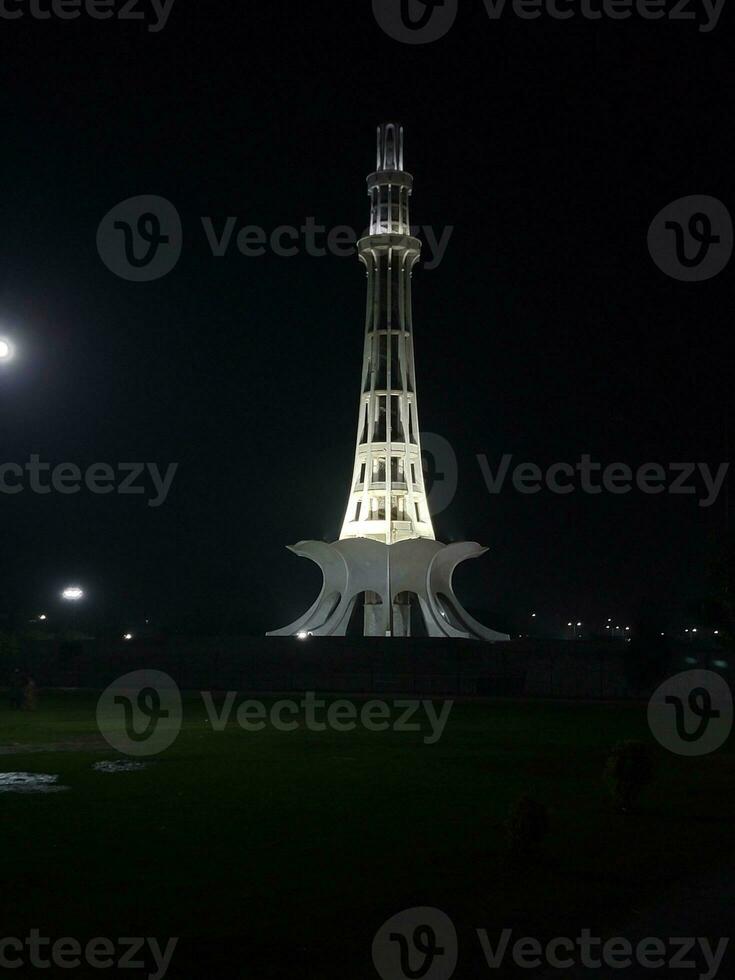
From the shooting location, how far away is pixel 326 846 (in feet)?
33.3

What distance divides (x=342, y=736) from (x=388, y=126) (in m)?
34.2

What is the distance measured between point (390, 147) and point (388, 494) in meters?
15.5

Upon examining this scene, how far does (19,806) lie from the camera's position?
12.1 metres

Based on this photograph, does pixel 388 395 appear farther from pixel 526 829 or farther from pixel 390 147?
pixel 526 829

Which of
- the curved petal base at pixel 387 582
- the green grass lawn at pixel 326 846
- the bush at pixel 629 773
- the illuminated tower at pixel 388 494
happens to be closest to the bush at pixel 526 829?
the green grass lawn at pixel 326 846

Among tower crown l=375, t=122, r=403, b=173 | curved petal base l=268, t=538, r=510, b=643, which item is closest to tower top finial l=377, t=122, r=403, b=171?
tower crown l=375, t=122, r=403, b=173

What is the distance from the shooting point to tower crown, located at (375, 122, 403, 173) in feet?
152

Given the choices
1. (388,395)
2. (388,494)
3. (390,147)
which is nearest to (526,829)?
(388,494)

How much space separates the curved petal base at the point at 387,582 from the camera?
144 ft

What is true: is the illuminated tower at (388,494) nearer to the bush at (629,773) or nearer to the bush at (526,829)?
the bush at (629,773)

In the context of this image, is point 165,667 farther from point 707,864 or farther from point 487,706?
point 707,864

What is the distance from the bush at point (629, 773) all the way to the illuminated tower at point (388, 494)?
31188mm

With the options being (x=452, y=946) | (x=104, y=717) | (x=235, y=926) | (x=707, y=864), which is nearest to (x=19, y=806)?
(x=235, y=926)

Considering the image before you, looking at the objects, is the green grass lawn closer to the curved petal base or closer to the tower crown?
the curved petal base
